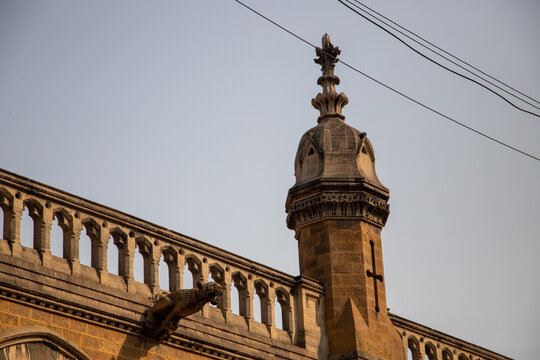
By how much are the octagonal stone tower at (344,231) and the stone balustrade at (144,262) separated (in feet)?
1.40

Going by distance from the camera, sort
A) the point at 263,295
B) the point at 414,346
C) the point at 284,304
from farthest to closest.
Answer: the point at 414,346 → the point at 284,304 → the point at 263,295

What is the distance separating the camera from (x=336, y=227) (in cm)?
2497

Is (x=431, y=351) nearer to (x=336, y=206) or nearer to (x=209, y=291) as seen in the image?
(x=336, y=206)

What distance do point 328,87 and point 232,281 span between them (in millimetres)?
5455

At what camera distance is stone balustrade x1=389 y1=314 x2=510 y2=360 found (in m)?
25.5

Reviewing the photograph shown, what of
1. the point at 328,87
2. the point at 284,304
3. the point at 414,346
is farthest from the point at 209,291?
the point at 328,87

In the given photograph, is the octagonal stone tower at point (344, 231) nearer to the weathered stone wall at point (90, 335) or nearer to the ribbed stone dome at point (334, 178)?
the ribbed stone dome at point (334, 178)

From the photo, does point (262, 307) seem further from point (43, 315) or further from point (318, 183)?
point (43, 315)

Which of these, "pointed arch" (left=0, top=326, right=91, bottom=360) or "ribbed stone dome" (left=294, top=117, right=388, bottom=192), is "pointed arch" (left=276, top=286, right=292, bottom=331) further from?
"pointed arch" (left=0, top=326, right=91, bottom=360)

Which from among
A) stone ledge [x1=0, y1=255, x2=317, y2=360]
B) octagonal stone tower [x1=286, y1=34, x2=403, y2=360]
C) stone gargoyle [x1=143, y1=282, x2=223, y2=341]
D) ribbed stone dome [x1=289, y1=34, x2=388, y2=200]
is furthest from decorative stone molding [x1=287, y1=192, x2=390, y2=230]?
stone gargoyle [x1=143, y1=282, x2=223, y2=341]

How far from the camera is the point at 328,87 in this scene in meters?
26.7

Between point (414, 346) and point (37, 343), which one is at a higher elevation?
point (414, 346)

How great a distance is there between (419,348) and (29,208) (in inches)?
343

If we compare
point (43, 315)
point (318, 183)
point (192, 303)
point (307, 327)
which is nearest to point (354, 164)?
point (318, 183)
